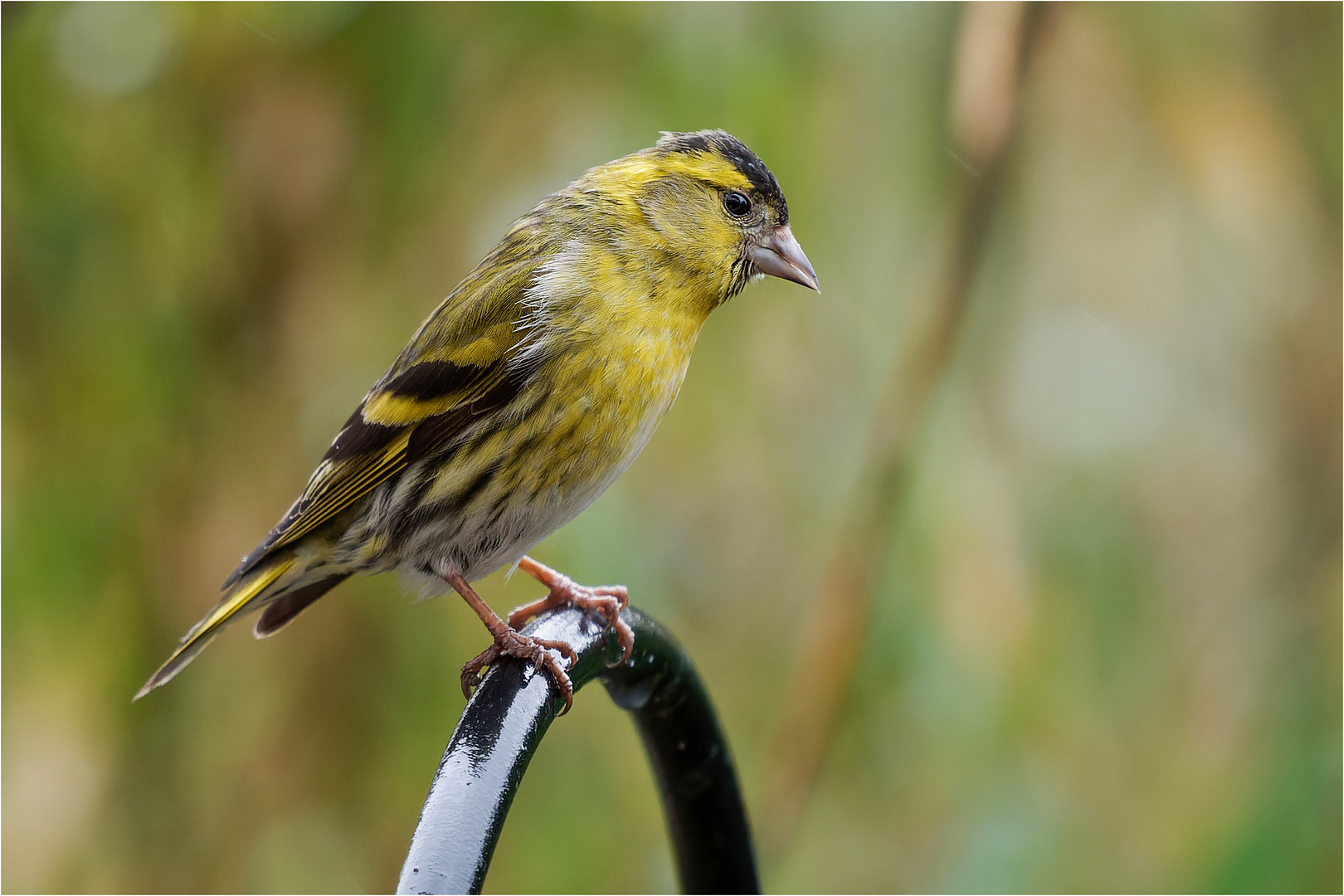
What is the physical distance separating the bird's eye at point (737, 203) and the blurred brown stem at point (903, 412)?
52 centimetres

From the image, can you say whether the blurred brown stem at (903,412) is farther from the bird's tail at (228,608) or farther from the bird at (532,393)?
the bird's tail at (228,608)

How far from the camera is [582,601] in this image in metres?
2.05

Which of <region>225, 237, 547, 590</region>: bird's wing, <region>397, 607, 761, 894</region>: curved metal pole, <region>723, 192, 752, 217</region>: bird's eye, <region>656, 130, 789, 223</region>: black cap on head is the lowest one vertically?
<region>397, 607, 761, 894</region>: curved metal pole

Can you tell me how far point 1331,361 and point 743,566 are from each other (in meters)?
1.46

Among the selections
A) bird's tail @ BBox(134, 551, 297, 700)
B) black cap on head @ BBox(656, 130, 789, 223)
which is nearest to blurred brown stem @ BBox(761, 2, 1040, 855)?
black cap on head @ BBox(656, 130, 789, 223)

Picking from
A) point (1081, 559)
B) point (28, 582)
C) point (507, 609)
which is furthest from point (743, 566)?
point (28, 582)

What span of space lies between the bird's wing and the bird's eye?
350 millimetres

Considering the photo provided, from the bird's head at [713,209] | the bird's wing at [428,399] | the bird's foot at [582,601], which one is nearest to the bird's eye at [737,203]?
the bird's head at [713,209]

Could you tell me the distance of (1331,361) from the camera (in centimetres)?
314

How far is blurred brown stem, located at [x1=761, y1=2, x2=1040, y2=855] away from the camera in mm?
2672

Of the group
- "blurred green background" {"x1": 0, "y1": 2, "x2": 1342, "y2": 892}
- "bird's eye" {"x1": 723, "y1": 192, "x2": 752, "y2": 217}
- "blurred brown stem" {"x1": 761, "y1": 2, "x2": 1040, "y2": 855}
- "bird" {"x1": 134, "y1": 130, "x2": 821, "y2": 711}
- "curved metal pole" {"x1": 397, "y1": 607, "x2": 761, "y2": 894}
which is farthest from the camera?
"blurred green background" {"x1": 0, "y1": 2, "x2": 1342, "y2": 892}

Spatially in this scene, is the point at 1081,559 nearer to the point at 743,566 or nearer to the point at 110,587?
the point at 743,566

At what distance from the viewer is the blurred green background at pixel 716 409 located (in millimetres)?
2793

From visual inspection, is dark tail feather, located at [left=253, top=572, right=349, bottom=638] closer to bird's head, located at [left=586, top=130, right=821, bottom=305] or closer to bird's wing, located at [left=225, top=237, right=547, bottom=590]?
bird's wing, located at [left=225, top=237, right=547, bottom=590]
